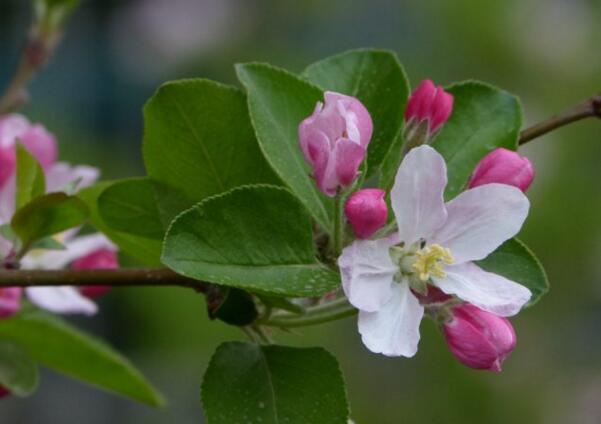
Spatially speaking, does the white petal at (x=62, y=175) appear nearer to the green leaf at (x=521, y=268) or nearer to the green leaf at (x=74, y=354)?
the green leaf at (x=74, y=354)

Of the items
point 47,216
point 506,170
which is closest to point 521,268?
point 506,170

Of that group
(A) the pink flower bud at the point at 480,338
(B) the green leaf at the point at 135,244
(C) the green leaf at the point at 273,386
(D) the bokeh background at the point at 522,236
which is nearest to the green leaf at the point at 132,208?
(B) the green leaf at the point at 135,244

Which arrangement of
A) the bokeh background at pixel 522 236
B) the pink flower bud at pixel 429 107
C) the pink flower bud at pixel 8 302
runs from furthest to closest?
the bokeh background at pixel 522 236 < the pink flower bud at pixel 8 302 < the pink flower bud at pixel 429 107

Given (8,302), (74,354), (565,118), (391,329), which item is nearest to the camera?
(391,329)

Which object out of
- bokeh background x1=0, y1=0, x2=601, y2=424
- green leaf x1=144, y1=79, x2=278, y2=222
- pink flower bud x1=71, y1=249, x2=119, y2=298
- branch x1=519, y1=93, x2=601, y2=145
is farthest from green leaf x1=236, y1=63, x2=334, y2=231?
bokeh background x1=0, y1=0, x2=601, y2=424

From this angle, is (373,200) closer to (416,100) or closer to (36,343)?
(416,100)

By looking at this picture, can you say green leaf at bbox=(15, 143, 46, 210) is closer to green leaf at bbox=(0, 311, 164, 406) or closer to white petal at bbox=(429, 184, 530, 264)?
green leaf at bbox=(0, 311, 164, 406)

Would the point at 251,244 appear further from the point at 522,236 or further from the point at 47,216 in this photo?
the point at 522,236
